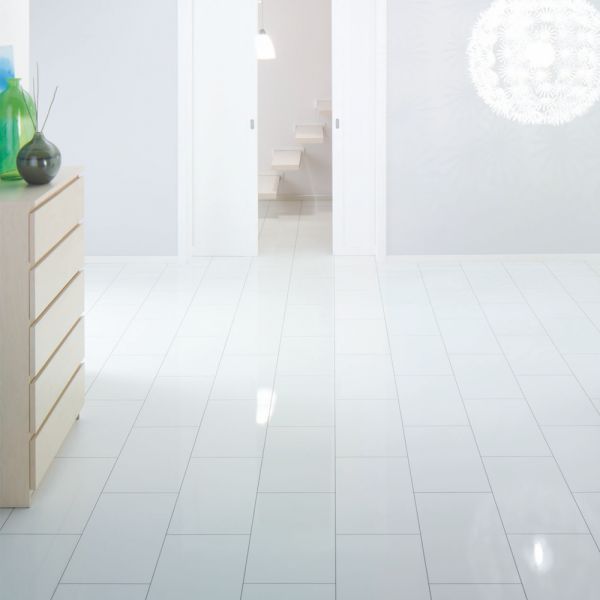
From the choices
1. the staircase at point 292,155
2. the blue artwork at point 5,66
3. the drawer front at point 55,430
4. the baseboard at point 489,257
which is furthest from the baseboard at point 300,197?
the blue artwork at point 5,66

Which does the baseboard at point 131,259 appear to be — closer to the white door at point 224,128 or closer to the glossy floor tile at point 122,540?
the white door at point 224,128

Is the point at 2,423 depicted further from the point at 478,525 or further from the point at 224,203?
the point at 224,203

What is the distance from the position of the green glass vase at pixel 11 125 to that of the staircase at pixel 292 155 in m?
4.92

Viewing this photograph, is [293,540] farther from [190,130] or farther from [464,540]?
[190,130]

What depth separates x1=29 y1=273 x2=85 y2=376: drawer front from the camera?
363 cm

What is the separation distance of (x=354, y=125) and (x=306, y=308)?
171 cm

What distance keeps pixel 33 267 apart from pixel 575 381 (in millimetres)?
2512

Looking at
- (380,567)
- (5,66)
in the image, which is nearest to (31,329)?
(5,66)

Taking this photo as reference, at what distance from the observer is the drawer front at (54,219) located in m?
3.55

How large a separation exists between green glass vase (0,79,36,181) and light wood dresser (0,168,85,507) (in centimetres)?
18

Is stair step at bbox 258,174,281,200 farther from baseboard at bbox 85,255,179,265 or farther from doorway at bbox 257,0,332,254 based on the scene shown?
baseboard at bbox 85,255,179,265

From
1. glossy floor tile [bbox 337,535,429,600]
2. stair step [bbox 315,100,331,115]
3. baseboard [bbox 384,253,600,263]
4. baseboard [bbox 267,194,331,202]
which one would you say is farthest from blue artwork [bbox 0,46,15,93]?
baseboard [bbox 267,194,331,202]

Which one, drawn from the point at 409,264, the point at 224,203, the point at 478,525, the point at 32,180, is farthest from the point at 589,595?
the point at 224,203

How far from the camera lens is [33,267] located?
11.7 feet
